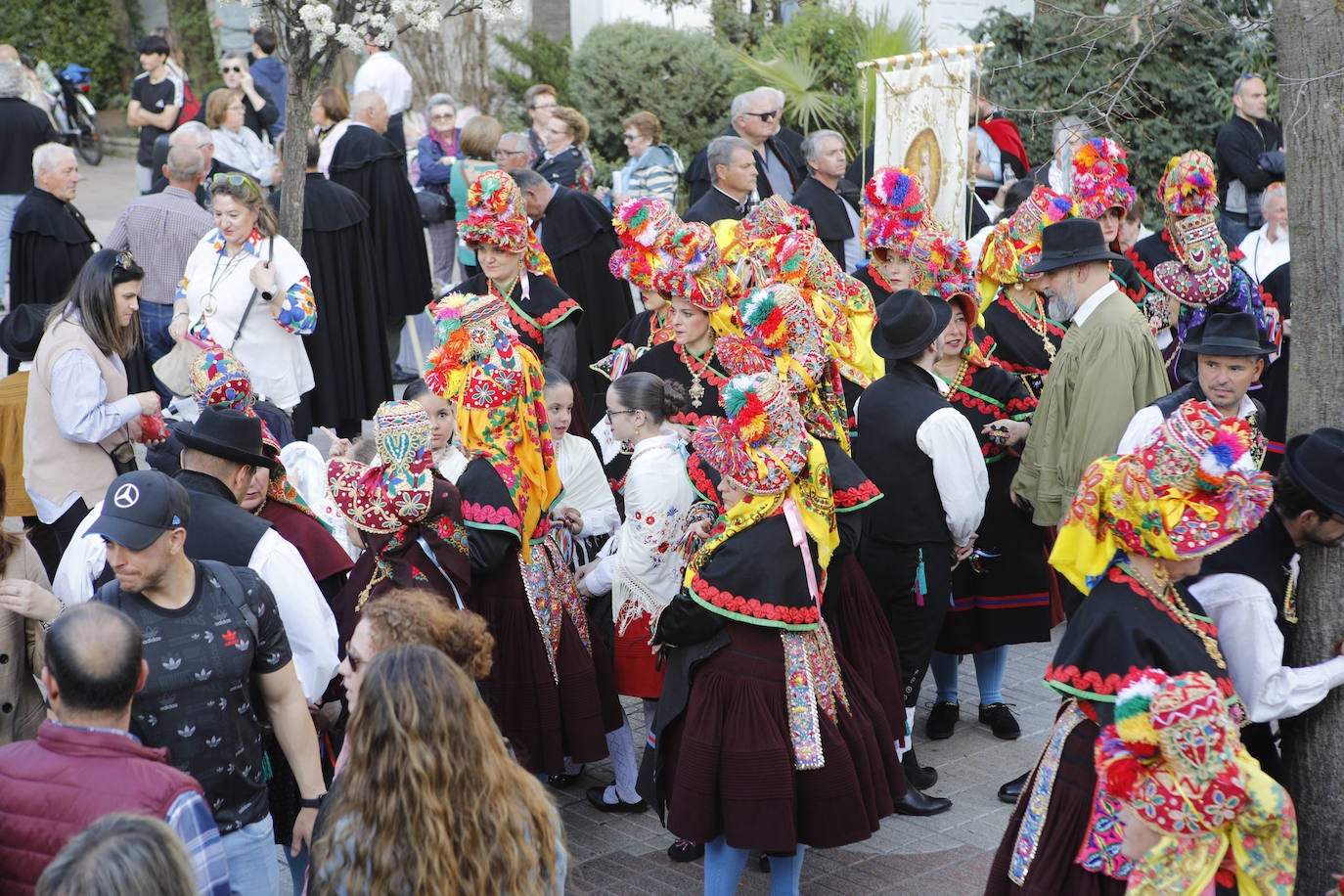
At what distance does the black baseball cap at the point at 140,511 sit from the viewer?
368 centimetres

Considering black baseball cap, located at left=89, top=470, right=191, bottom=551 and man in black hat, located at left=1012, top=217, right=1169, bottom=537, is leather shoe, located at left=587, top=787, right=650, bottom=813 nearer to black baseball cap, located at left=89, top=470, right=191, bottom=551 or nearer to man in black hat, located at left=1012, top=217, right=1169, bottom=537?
man in black hat, located at left=1012, top=217, right=1169, bottom=537

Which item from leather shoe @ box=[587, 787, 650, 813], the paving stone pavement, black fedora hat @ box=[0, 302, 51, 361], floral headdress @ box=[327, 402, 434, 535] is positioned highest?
black fedora hat @ box=[0, 302, 51, 361]

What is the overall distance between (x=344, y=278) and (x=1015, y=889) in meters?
7.29

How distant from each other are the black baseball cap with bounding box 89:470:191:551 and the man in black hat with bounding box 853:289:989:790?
3.06 m

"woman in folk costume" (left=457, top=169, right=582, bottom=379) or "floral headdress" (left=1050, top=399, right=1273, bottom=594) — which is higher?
"woman in folk costume" (left=457, top=169, right=582, bottom=379)

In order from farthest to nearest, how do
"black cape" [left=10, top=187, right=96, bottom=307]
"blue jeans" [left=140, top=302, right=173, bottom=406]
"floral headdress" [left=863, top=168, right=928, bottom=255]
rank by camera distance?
"black cape" [left=10, top=187, right=96, bottom=307] → "blue jeans" [left=140, top=302, right=173, bottom=406] → "floral headdress" [left=863, top=168, right=928, bottom=255]

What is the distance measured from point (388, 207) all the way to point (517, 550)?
6522 millimetres

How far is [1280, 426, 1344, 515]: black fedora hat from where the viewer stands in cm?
400

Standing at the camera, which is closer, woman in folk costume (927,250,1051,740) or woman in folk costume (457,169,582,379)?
woman in folk costume (927,250,1051,740)

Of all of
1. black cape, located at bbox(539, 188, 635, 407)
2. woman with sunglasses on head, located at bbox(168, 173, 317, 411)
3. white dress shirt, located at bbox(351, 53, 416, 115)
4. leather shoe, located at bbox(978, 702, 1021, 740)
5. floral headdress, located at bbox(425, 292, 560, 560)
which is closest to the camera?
floral headdress, located at bbox(425, 292, 560, 560)

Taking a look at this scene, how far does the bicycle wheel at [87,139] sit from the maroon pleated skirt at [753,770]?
19377 millimetres

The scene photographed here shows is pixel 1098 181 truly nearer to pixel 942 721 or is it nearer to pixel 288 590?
pixel 942 721

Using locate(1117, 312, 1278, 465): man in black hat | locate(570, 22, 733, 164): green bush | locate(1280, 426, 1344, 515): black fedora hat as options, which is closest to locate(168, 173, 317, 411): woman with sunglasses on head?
locate(1117, 312, 1278, 465): man in black hat

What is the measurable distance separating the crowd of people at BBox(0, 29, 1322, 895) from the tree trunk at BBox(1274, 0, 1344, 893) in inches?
5.8
